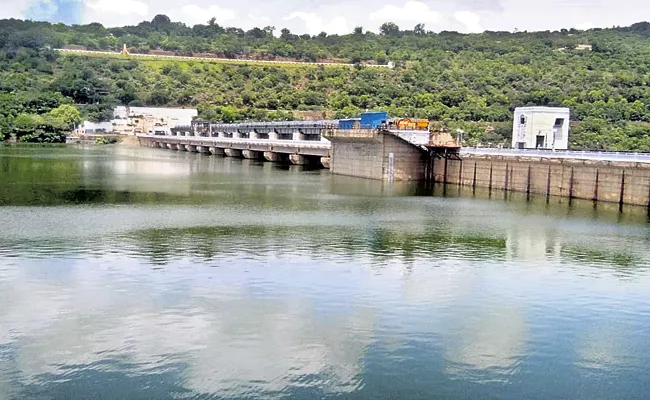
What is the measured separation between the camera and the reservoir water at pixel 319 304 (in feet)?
55.8

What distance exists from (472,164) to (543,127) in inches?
431

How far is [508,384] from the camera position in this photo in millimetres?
17062

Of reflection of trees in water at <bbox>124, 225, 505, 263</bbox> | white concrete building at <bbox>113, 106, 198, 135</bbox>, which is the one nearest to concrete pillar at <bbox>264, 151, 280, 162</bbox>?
reflection of trees in water at <bbox>124, 225, 505, 263</bbox>

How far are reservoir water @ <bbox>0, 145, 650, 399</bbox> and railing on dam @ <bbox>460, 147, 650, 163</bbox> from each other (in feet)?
17.0

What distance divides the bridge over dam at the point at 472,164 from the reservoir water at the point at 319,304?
5208 millimetres

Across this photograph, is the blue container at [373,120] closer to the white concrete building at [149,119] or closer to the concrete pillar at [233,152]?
the concrete pillar at [233,152]

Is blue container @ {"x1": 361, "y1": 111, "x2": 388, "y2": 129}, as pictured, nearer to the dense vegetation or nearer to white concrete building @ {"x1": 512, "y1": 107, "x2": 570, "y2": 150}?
white concrete building @ {"x1": 512, "y1": 107, "x2": 570, "y2": 150}

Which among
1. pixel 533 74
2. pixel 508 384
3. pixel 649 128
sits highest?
pixel 533 74

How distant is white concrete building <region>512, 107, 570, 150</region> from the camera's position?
68875 millimetres

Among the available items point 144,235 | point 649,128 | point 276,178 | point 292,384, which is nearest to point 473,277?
point 292,384

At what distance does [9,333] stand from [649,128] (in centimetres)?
9481

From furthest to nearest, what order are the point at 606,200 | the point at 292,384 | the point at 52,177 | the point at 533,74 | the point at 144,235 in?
the point at 533,74 → the point at 52,177 → the point at 606,200 → the point at 144,235 → the point at 292,384

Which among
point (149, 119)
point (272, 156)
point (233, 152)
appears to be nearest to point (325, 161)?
point (272, 156)

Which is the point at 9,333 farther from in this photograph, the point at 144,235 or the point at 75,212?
the point at 75,212
